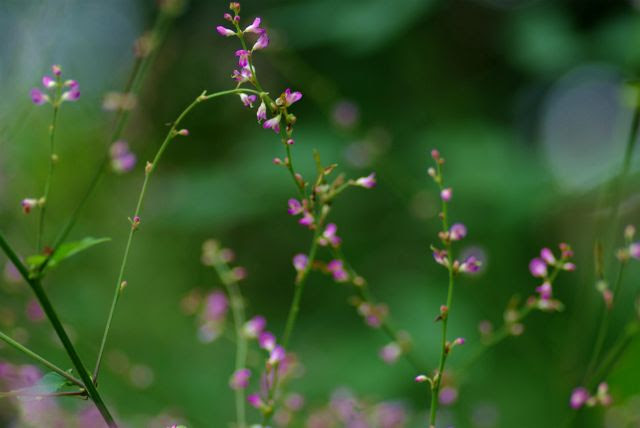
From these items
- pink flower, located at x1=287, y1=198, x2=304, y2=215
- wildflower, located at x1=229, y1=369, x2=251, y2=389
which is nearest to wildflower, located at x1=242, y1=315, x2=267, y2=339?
wildflower, located at x1=229, y1=369, x2=251, y2=389

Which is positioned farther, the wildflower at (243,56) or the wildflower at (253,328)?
the wildflower at (253,328)

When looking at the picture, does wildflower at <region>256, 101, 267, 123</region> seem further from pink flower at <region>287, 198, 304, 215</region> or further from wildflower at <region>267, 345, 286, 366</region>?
wildflower at <region>267, 345, 286, 366</region>

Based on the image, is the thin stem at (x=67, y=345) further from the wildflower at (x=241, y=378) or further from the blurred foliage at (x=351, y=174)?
the blurred foliage at (x=351, y=174)

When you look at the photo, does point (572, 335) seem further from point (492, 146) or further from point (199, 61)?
point (199, 61)

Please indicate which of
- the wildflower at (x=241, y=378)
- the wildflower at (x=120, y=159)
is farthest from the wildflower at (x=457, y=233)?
the wildflower at (x=120, y=159)

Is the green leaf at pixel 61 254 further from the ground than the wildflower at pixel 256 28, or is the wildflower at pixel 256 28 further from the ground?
the wildflower at pixel 256 28

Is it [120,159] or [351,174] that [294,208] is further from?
[351,174]

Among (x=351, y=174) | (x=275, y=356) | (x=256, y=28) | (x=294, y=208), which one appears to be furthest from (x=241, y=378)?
(x=351, y=174)

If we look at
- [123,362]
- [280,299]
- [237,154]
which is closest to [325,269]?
[123,362]
